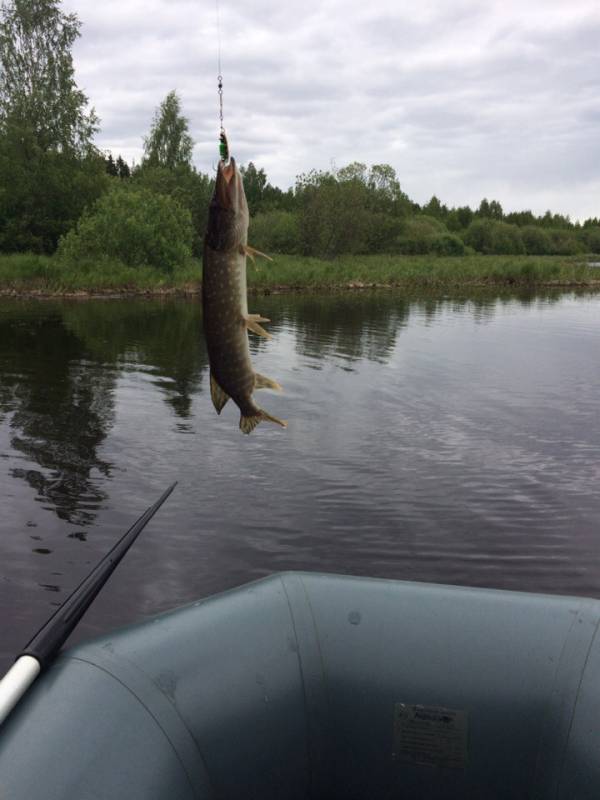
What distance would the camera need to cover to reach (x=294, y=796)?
3.11 m

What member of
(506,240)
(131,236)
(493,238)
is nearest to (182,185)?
(131,236)

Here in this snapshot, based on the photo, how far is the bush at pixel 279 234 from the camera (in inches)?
2325

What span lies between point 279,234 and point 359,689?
190ft

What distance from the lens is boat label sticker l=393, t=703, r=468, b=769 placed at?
2898 millimetres

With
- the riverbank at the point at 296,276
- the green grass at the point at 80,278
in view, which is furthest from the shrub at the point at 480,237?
the green grass at the point at 80,278

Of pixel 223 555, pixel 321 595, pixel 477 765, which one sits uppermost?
pixel 321 595

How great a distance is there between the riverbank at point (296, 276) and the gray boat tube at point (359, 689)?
2501cm

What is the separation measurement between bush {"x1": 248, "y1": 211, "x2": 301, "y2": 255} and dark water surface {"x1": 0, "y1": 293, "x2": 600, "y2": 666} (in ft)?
135

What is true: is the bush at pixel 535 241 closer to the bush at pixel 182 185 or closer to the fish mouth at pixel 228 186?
the bush at pixel 182 185

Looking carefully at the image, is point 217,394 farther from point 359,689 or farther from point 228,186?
point 359,689

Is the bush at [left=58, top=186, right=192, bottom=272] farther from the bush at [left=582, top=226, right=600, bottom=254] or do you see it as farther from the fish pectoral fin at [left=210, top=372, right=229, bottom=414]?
the bush at [left=582, top=226, right=600, bottom=254]

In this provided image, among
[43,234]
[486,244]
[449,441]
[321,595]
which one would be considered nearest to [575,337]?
[449,441]

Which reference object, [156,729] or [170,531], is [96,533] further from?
[156,729]

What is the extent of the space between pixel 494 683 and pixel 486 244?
9428 cm
